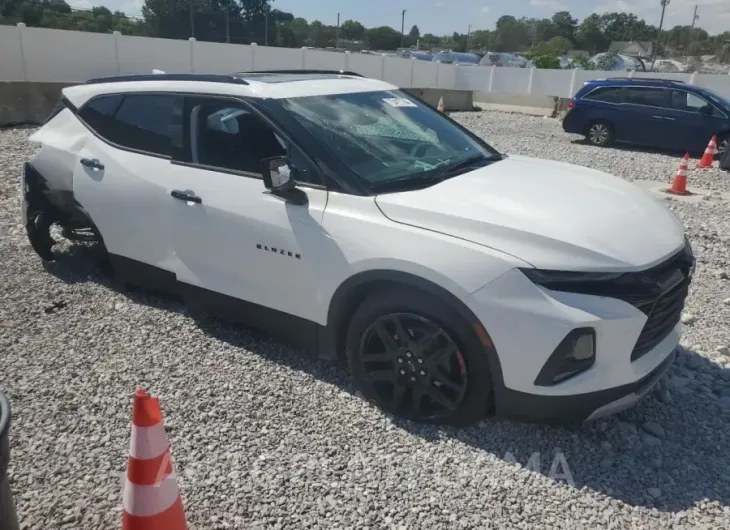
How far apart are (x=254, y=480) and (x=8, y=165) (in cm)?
819

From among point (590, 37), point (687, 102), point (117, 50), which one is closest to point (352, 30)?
point (590, 37)

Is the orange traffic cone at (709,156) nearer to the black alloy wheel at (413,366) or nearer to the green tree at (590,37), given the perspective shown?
the black alloy wheel at (413,366)

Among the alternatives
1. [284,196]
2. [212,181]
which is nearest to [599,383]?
[284,196]

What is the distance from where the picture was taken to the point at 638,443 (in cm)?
312

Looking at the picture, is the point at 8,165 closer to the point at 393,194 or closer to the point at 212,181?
the point at 212,181

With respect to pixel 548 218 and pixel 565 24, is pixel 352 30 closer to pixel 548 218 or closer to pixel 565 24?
pixel 565 24

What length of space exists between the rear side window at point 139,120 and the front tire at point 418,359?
186 cm

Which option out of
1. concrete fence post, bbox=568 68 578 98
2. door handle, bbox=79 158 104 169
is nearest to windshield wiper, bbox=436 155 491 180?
door handle, bbox=79 158 104 169

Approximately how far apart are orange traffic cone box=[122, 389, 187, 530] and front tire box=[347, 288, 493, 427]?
1.27 meters

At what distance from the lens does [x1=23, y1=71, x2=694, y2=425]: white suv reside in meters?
2.75

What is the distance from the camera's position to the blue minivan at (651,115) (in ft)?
43.3

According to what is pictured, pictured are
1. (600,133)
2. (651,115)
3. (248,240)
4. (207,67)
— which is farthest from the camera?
(207,67)

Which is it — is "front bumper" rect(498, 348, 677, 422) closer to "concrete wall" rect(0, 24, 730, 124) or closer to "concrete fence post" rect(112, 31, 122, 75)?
"concrete wall" rect(0, 24, 730, 124)

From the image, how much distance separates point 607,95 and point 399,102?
39.2ft
